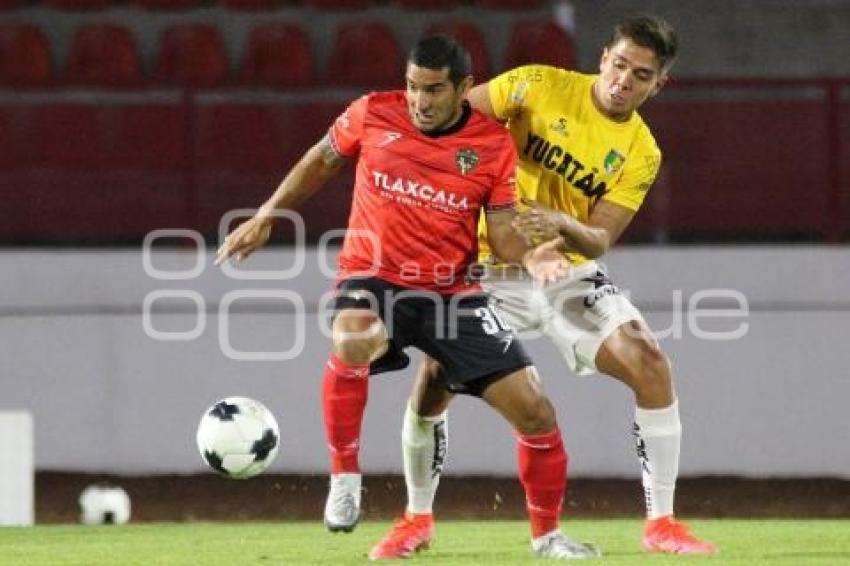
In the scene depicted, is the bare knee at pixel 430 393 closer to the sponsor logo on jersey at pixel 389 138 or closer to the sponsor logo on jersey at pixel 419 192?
the sponsor logo on jersey at pixel 419 192

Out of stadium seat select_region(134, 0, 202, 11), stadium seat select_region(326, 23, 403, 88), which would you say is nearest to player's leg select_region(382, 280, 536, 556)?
stadium seat select_region(326, 23, 403, 88)

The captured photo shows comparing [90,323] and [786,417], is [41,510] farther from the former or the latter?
[786,417]

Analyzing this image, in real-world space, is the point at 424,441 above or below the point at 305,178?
below

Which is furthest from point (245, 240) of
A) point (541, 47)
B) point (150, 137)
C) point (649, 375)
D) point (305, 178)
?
point (541, 47)

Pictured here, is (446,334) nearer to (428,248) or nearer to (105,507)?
(428,248)

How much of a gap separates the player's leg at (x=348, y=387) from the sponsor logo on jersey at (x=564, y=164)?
3.90ft

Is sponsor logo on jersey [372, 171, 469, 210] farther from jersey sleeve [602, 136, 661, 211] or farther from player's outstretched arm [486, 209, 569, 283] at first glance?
jersey sleeve [602, 136, 661, 211]

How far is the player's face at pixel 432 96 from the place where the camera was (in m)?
6.96

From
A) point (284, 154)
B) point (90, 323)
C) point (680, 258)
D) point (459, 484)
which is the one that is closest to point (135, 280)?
point (90, 323)

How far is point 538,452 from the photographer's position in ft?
24.0

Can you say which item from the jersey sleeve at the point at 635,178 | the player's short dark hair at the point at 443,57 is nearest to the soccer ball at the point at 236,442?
the player's short dark hair at the point at 443,57

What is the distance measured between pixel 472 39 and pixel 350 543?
18.3 ft

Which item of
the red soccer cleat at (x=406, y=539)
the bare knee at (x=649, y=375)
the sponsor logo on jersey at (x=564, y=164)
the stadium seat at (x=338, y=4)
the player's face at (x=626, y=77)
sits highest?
the player's face at (x=626, y=77)

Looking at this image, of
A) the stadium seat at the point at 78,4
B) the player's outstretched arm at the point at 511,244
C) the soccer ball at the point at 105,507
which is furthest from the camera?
the stadium seat at the point at 78,4
